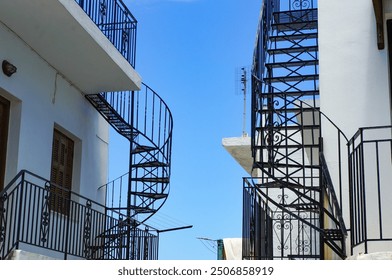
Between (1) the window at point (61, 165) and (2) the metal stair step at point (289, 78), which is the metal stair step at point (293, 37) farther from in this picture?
(1) the window at point (61, 165)

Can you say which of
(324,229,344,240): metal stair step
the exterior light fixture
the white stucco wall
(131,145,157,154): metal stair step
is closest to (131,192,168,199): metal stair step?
the white stucco wall

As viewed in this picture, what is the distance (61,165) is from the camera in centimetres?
1316

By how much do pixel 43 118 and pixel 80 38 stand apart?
163 cm

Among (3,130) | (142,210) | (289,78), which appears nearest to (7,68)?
(3,130)

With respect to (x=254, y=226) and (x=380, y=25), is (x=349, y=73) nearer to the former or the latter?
(x=380, y=25)

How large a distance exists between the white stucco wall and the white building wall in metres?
4.92

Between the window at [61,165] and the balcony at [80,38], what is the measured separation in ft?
3.88

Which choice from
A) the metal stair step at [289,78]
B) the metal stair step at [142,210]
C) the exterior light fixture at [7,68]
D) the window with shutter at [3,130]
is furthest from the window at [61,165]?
the metal stair step at [289,78]

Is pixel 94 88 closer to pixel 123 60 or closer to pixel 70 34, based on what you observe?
pixel 123 60

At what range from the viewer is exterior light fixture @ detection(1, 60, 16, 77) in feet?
35.0

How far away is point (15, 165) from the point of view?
1108 cm

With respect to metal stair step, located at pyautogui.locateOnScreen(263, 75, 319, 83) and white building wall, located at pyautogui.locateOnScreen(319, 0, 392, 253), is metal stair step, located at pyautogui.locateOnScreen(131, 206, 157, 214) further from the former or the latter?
white building wall, located at pyautogui.locateOnScreen(319, 0, 392, 253)
